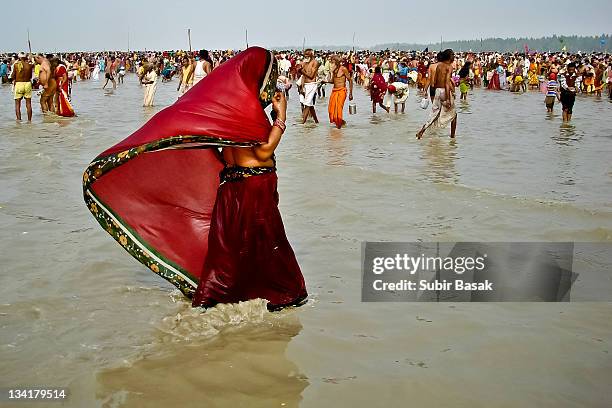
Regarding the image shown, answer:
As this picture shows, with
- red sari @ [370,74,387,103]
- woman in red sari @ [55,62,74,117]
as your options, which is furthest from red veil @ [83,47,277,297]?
red sari @ [370,74,387,103]

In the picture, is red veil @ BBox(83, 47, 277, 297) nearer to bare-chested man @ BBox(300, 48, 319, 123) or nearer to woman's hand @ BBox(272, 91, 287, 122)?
woman's hand @ BBox(272, 91, 287, 122)

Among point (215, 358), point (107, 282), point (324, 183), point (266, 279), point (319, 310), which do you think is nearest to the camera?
point (215, 358)

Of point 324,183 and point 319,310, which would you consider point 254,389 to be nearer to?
point 319,310

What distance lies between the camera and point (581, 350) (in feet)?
13.6

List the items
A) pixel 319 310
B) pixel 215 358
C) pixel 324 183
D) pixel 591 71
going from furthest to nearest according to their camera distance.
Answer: pixel 591 71 → pixel 324 183 → pixel 319 310 → pixel 215 358

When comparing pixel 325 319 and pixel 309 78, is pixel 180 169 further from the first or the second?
pixel 309 78

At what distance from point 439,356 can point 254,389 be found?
1.14 meters

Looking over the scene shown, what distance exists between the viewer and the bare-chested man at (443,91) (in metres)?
12.2

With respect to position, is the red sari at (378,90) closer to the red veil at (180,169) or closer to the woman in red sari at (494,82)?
the red veil at (180,169)

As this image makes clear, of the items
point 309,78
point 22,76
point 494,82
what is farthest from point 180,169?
point 494,82

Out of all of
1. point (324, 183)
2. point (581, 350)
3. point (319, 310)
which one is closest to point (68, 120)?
point (324, 183)

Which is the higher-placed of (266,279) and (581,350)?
(266,279)

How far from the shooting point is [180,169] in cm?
458

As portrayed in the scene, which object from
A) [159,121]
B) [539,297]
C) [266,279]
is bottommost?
[539,297]
